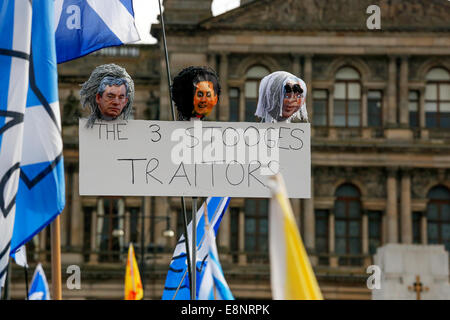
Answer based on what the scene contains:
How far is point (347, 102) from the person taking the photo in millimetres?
38719

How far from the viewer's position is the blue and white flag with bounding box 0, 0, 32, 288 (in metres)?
4.53

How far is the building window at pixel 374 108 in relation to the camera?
3906cm

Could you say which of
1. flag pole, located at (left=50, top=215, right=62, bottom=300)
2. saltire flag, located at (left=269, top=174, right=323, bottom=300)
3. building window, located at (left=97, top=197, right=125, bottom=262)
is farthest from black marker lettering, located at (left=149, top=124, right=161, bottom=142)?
building window, located at (left=97, top=197, right=125, bottom=262)

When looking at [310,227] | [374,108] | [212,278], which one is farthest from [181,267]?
[374,108]


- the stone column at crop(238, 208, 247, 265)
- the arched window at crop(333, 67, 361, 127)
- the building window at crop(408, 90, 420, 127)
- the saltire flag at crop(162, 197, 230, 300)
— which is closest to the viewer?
the saltire flag at crop(162, 197, 230, 300)

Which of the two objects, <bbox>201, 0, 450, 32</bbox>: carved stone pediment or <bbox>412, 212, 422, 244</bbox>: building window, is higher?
<bbox>201, 0, 450, 32</bbox>: carved stone pediment

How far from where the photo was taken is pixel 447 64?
38656mm

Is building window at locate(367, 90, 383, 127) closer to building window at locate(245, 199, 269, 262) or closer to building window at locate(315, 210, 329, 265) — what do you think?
building window at locate(315, 210, 329, 265)

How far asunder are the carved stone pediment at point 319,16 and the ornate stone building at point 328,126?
39mm

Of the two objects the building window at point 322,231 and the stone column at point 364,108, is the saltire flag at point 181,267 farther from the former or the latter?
the stone column at point 364,108

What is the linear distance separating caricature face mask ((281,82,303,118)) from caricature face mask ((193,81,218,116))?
27cm

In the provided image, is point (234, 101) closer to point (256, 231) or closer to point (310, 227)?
point (256, 231)
